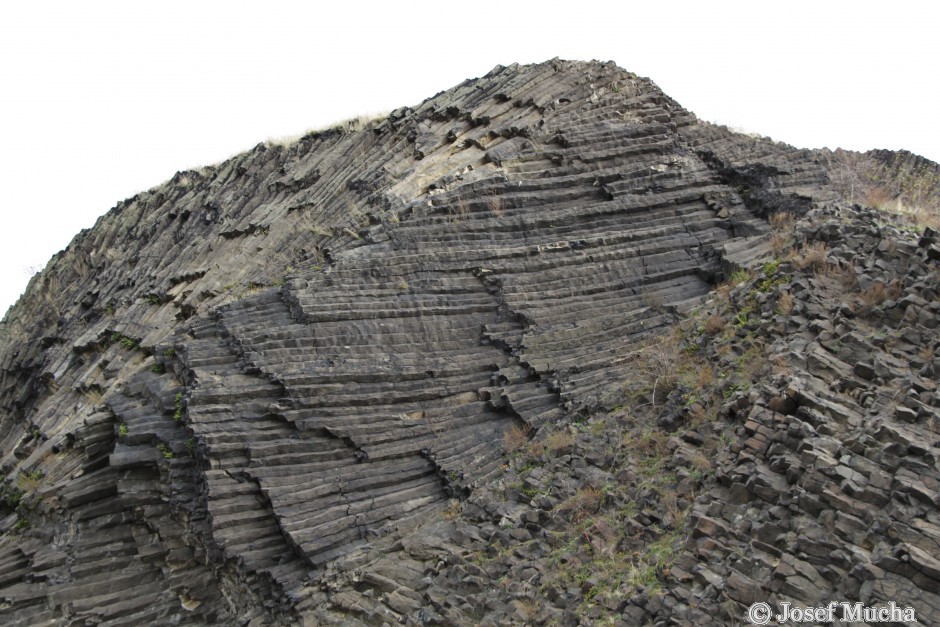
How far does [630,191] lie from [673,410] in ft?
22.7

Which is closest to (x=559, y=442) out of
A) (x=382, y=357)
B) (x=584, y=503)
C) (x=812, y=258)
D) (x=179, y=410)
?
(x=584, y=503)

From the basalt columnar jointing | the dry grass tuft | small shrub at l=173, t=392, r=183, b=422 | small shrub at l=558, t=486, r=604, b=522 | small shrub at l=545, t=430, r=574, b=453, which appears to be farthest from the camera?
small shrub at l=173, t=392, r=183, b=422

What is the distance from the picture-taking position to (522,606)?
38.0 feet

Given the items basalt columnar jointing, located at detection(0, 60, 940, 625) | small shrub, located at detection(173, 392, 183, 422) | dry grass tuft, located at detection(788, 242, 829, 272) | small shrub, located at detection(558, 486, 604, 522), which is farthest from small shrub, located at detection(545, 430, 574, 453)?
small shrub, located at detection(173, 392, 183, 422)

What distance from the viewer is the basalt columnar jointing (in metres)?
14.2

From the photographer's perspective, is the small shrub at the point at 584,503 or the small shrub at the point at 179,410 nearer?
the small shrub at the point at 584,503

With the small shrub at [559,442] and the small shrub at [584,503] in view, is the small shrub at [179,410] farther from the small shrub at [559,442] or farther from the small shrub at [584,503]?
the small shrub at [584,503]

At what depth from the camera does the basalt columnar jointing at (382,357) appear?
14172 mm

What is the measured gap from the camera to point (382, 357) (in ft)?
52.7

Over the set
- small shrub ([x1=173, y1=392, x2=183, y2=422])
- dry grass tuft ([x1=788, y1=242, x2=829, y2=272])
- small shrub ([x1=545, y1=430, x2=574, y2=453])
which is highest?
dry grass tuft ([x1=788, y1=242, x2=829, y2=272])

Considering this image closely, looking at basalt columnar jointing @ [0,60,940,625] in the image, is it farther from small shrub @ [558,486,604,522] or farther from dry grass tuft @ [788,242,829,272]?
dry grass tuft @ [788,242,829,272]

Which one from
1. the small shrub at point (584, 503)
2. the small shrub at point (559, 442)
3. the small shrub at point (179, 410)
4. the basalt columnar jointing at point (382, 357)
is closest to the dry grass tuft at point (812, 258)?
the basalt columnar jointing at point (382, 357)

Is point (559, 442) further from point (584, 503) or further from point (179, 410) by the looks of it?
point (179, 410)

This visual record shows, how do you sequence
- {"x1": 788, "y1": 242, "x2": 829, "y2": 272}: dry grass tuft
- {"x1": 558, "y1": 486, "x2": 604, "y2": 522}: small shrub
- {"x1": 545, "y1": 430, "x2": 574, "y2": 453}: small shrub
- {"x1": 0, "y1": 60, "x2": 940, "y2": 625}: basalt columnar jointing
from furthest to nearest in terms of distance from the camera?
{"x1": 788, "y1": 242, "x2": 829, "y2": 272}: dry grass tuft → {"x1": 545, "y1": 430, "x2": 574, "y2": 453}: small shrub → {"x1": 0, "y1": 60, "x2": 940, "y2": 625}: basalt columnar jointing → {"x1": 558, "y1": 486, "x2": 604, "y2": 522}: small shrub
